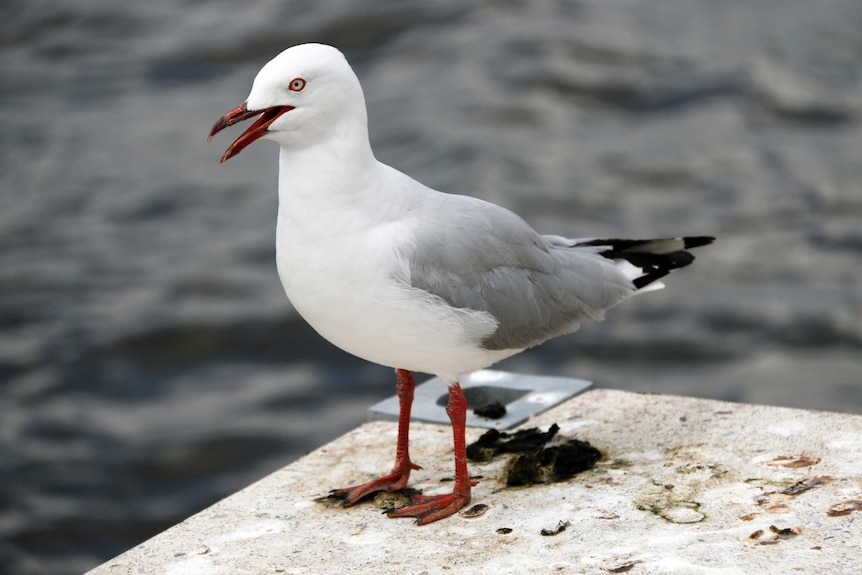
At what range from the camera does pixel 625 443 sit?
12.1 ft

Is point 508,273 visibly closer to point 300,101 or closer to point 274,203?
point 300,101

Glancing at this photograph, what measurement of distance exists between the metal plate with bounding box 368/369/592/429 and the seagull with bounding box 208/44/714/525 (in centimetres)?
57

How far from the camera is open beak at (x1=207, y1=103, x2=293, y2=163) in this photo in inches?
119

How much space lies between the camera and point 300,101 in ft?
10.1

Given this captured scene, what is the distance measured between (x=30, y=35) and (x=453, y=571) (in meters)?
8.33

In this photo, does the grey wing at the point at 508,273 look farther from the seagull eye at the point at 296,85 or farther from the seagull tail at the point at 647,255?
the seagull eye at the point at 296,85

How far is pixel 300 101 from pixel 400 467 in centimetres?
117

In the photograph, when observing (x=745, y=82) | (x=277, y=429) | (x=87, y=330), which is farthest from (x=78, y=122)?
(x=745, y=82)

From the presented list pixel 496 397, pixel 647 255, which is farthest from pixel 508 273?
pixel 496 397

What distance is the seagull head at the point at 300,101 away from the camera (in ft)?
9.96

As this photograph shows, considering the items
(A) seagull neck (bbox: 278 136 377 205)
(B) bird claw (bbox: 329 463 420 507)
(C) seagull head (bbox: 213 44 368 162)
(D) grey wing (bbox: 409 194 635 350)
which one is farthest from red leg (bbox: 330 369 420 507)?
(C) seagull head (bbox: 213 44 368 162)

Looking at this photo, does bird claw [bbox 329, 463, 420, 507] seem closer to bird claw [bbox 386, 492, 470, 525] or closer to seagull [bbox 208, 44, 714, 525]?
seagull [bbox 208, 44, 714, 525]

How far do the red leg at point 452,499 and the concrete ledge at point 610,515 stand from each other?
0.03m

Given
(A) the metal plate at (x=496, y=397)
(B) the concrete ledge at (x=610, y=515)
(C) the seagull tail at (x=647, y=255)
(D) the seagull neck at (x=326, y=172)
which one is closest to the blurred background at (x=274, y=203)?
(A) the metal plate at (x=496, y=397)
